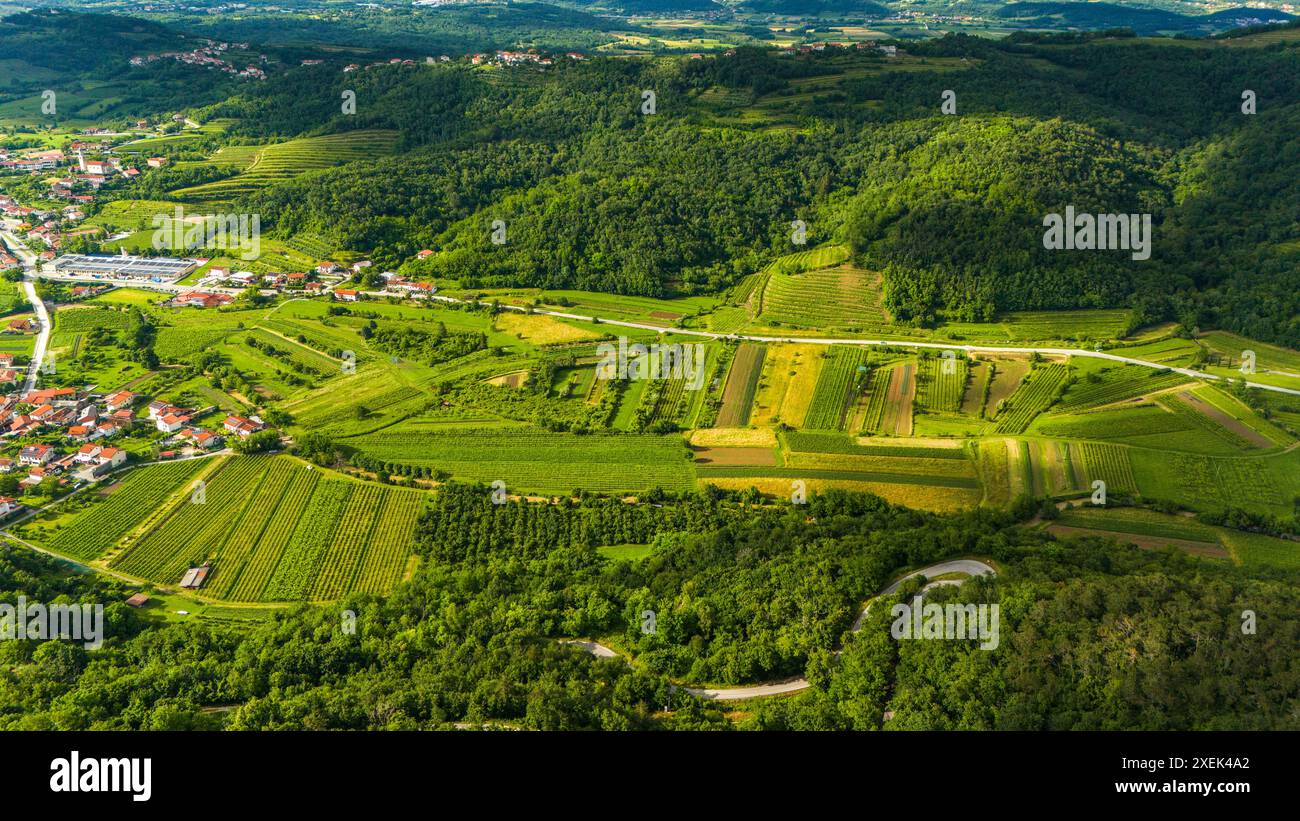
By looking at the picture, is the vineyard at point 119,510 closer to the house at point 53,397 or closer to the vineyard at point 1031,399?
the house at point 53,397

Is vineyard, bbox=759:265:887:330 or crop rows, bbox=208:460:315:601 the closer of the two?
crop rows, bbox=208:460:315:601

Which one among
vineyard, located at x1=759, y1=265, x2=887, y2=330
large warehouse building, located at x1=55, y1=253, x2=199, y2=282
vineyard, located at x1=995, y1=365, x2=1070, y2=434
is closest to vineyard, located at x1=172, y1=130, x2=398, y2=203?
large warehouse building, located at x1=55, y1=253, x2=199, y2=282

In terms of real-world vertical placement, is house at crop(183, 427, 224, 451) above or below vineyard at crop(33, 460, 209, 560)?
above

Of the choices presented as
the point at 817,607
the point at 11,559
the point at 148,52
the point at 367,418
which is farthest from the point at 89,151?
the point at 817,607

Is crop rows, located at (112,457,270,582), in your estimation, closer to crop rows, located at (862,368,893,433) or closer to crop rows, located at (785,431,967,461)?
crop rows, located at (785,431,967,461)

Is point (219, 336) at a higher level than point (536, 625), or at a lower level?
higher

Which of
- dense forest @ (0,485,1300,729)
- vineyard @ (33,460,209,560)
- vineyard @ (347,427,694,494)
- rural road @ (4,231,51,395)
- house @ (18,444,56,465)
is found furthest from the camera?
rural road @ (4,231,51,395)

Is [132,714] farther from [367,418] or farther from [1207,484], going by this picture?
[1207,484]
